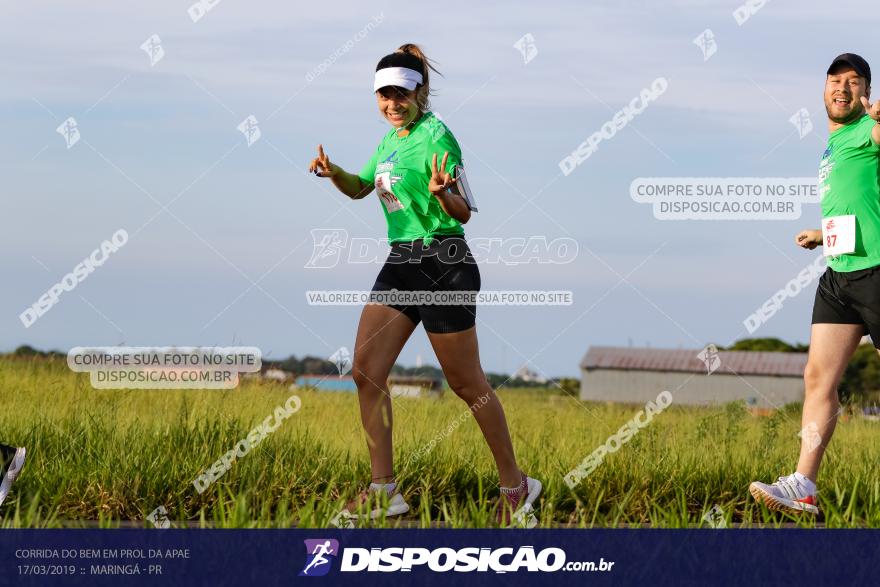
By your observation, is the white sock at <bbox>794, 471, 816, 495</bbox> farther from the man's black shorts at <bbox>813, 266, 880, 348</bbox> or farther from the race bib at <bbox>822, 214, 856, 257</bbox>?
the race bib at <bbox>822, 214, 856, 257</bbox>

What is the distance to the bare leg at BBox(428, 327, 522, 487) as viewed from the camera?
5516mm

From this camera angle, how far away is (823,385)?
19.6 feet

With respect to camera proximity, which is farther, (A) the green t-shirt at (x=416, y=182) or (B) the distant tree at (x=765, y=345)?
(B) the distant tree at (x=765, y=345)

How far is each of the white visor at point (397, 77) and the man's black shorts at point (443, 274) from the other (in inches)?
32.1

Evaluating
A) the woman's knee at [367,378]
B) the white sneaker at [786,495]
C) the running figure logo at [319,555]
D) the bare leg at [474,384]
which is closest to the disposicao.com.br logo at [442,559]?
the running figure logo at [319,555]

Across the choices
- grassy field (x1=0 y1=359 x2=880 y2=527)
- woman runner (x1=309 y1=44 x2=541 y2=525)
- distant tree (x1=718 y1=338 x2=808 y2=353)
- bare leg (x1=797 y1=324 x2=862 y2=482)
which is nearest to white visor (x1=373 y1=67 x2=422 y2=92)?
woman runner (x1=309 y1=44 x2=541 y2=525)

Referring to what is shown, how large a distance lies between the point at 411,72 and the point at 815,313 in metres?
2.59

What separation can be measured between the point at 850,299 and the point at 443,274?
2.20 metres

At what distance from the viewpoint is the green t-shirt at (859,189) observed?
5699 millimetres

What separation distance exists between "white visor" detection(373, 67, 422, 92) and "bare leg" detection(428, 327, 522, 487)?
129cm

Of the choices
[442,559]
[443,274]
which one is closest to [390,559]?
[442,559]

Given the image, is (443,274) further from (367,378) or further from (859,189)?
(859,189)

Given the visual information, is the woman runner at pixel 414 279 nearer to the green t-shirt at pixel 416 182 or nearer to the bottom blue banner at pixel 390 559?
the green t-shirt at pixel 416 182

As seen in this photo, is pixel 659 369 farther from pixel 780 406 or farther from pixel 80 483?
pixel 80 483
